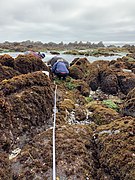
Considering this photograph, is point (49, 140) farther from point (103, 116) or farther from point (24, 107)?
point (103, 116)

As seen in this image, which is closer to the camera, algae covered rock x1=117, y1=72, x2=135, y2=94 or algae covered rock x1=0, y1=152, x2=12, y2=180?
algae covered rock x1=0, y1=152, x2=12, y2=180

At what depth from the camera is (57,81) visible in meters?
12.3

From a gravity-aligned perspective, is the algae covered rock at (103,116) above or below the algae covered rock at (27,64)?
below

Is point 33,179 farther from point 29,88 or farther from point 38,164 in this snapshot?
point 29,88

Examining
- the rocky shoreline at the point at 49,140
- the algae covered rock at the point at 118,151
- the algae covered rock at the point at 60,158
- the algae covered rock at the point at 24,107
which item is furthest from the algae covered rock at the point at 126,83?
the algae covered rock at the point at 60,158

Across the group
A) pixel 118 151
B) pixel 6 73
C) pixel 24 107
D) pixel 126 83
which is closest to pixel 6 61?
pixel 6 73

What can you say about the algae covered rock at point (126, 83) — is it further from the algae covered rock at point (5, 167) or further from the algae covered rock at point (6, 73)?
the algae covered rock at point (5, 167)

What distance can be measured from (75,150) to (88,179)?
673mm

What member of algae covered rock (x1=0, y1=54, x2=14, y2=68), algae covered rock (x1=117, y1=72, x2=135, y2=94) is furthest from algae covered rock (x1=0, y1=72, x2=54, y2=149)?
algae covered rock (x1=117, y1=72, x2=135, y2=94)

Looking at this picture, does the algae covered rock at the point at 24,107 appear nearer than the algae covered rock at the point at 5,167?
No

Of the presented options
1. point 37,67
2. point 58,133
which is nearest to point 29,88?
point 58,133

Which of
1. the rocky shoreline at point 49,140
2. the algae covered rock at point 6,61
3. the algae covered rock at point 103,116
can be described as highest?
the algae covered rock at point 6,61

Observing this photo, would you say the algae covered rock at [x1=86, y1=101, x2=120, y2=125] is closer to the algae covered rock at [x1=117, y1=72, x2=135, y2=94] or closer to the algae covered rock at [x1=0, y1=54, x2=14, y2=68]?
the algae covered rock at [x1=0, y1=54, x2=14, y2=68]

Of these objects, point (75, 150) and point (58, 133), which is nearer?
point (75, 150)
